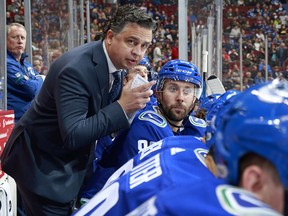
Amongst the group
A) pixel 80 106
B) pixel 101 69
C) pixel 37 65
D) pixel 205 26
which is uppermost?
pixel 101 69

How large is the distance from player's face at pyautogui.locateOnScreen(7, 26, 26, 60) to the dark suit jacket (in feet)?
7.37

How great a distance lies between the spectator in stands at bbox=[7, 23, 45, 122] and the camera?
475cm

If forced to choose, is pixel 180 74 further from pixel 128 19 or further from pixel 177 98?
pixel 128 19

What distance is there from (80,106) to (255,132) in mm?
1344

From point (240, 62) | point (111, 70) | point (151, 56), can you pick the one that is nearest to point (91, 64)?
point (111, 70)

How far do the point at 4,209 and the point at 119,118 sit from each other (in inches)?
56.3

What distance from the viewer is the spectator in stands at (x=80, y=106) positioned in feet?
8.25

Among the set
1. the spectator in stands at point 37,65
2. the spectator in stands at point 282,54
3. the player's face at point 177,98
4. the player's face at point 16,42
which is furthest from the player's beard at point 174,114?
the spectator in stands at point 282,54

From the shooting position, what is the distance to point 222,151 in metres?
1.29

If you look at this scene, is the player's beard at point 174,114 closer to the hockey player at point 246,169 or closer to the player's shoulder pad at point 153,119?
the player's shoulder pad at point 153,119

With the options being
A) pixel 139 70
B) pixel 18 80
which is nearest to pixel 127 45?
pixel 139 70

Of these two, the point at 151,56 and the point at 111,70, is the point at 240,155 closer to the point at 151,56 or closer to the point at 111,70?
the point at 111,70

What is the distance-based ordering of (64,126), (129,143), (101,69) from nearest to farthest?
1. (64,126)
2. (101,69)
3. (129,143)

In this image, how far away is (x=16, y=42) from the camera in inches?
196
